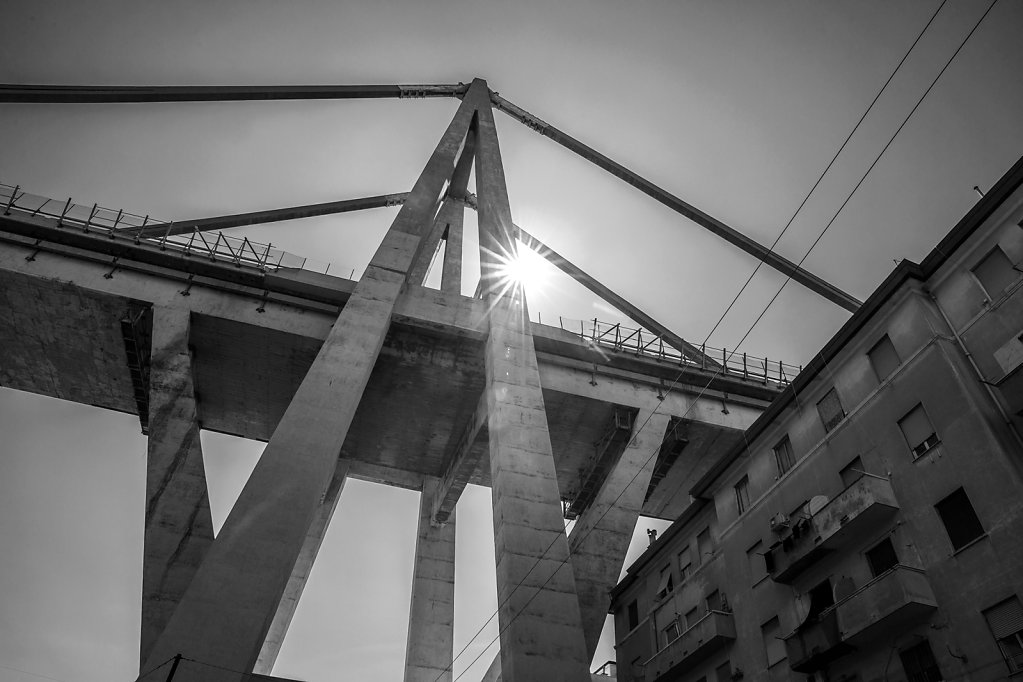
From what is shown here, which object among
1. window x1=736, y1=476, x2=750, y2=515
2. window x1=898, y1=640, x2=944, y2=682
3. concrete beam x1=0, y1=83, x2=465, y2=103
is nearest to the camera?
window x1=898, y1=640, x2=944, y2=682

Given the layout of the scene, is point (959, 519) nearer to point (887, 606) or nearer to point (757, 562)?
point (887, 606)

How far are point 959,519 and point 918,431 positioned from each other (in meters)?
2.40

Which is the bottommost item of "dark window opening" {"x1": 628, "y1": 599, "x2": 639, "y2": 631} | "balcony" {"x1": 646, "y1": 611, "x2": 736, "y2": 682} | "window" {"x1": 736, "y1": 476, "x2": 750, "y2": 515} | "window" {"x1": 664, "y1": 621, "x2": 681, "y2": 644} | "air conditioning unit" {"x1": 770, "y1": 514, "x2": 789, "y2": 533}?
"balcony" {"x1": 646, "y1": 611, "x2": 736, "y2": 682}

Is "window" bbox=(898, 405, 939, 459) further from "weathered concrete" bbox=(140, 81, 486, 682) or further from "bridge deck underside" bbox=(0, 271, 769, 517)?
"weathered concrete" bbox=(140, 81, 486, 682)

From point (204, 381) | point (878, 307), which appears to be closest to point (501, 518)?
point (878, 307)

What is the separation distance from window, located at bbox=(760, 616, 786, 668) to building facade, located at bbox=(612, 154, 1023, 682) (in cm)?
5

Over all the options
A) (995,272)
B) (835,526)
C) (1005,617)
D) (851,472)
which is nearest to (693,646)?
(835,526)

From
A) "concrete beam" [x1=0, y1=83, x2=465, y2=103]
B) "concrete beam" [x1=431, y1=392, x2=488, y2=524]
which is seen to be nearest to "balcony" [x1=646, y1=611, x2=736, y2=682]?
"concrete beam" [x1=431, y1=392, x2=488, y2=524]

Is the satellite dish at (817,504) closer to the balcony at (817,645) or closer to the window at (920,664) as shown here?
the balcony at (817,645)

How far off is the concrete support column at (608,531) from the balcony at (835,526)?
6.92 metres

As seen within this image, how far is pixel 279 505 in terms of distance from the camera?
733 inches

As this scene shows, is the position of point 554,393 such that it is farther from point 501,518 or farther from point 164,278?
point 164,278

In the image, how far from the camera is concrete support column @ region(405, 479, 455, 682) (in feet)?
99.2

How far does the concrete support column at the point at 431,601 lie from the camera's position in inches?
1191
